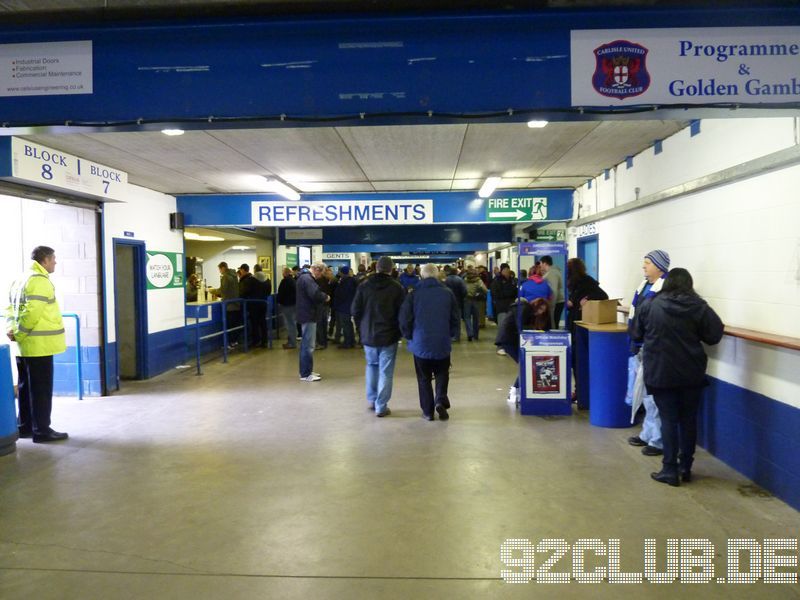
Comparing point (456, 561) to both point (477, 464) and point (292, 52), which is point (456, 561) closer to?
point (477, 464)

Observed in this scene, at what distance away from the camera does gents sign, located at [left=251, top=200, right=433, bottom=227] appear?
987 centimetres

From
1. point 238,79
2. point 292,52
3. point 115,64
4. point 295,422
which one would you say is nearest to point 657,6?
point 292,52

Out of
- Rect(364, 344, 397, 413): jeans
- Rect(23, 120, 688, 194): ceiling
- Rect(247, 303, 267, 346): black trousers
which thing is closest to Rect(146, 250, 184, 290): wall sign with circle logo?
Rect(23, 120, 688, 194): ceiling

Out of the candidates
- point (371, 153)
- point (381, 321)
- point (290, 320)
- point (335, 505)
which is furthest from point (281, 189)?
point (335, 505)

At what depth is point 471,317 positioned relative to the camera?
42.0 ft

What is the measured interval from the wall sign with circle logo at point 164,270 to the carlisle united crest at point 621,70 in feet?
25.0

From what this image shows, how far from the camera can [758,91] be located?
10.4ft

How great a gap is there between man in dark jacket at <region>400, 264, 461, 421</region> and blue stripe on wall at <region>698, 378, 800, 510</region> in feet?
8.20

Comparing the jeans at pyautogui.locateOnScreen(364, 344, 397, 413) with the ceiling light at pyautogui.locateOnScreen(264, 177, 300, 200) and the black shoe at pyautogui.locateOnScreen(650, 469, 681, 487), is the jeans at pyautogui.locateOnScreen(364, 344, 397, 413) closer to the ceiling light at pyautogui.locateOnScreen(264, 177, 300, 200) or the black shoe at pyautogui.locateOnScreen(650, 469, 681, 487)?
the black shoe at pyautogui.locateOnScreen(650, 469, 681, 487)

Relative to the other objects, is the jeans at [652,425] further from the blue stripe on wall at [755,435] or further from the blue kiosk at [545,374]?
the blue kiosk at [545,374]

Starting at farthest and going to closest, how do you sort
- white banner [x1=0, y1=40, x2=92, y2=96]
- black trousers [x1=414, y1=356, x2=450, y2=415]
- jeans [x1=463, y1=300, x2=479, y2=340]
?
jeans [x1=463, y1=300, x2=479, y2=340] → black trousers [x1=414, y1=356, x2=450, y2=415] → white banner [x1=0, y1=40, x2=92, y2=96]

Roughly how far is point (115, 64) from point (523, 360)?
476cm

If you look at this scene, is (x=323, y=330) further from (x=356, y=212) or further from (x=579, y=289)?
(x=579, y=289)

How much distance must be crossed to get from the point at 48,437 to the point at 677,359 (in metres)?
5.75
